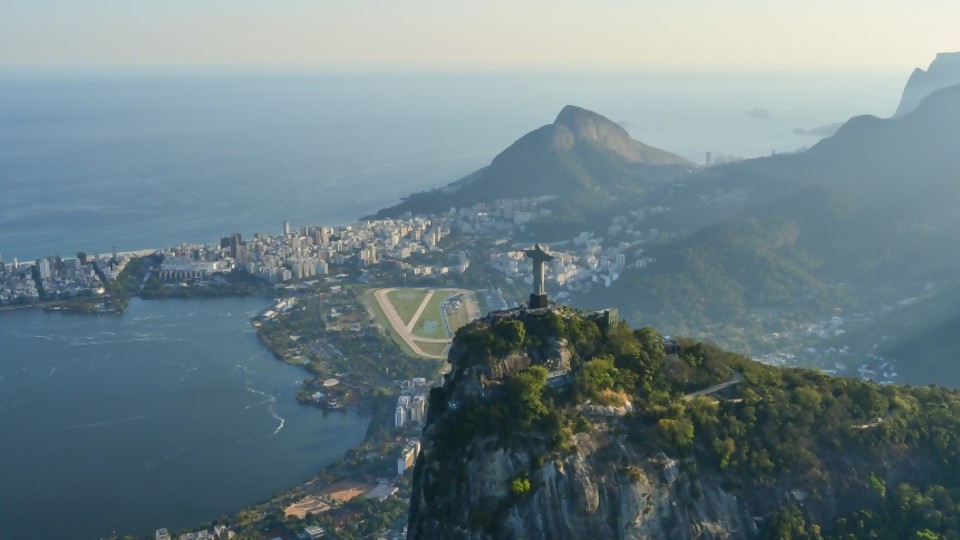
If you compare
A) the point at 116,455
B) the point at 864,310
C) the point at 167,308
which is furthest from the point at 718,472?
the point at 167,308

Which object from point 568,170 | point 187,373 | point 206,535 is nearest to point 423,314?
point 187,373

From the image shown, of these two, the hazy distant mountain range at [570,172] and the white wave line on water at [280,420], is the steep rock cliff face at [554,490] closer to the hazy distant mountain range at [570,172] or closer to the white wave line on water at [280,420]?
the white wave line on water at [280,420]

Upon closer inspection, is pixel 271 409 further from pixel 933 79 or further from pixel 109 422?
pixel 933 79

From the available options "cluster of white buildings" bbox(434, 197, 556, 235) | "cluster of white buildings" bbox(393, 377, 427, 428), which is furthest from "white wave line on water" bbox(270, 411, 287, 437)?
"cluster of white buildings" bbox(434, 197, 556, 235)

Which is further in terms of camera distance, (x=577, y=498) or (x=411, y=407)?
(x=411, y=407)

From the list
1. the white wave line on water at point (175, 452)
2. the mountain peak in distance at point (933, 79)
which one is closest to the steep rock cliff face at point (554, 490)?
the white wave line on water at point (175, 452)

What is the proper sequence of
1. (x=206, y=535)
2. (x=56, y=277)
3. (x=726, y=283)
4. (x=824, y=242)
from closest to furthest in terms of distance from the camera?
1. (x=206, y=535)
2. (x=726, y=283)
3. (x=824, y=242)
4. (x=56, y=277)
